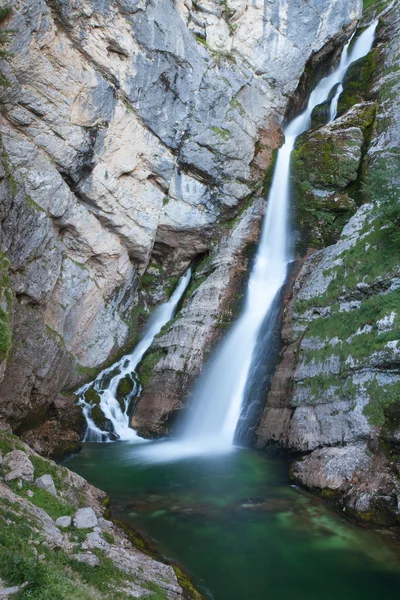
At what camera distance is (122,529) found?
8.40 meters

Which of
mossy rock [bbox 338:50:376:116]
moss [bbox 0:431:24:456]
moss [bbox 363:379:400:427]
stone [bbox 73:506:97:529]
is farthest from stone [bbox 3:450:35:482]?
mossy rock [bbox 338:50:376:116]

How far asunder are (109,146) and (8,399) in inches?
466

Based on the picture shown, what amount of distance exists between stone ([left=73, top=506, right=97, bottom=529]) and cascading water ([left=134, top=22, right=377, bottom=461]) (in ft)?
22.4

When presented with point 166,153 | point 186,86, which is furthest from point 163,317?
point 186,86

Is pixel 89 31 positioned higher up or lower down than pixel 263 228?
higher up

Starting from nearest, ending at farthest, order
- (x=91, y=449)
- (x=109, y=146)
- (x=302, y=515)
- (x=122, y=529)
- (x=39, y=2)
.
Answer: (x=122, y=529) < (x=302, y=515) < (x=91, y=449) < (x=39, y=2) < (x=109, y=146)

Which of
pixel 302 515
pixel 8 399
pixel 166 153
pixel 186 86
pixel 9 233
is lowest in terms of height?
pixel 302 515

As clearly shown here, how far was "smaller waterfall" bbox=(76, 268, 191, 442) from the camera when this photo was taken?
16.7 metres

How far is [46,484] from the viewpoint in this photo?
782 centimetres

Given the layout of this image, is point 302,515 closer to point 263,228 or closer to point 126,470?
point 126,470

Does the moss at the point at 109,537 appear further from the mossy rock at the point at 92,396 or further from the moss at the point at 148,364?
the moss at the point at 148,364

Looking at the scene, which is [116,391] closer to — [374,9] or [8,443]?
[8,443]

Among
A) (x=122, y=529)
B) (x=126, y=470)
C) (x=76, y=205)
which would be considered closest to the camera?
(x=122, y=529)

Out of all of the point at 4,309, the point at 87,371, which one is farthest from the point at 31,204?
the point at 87,371
